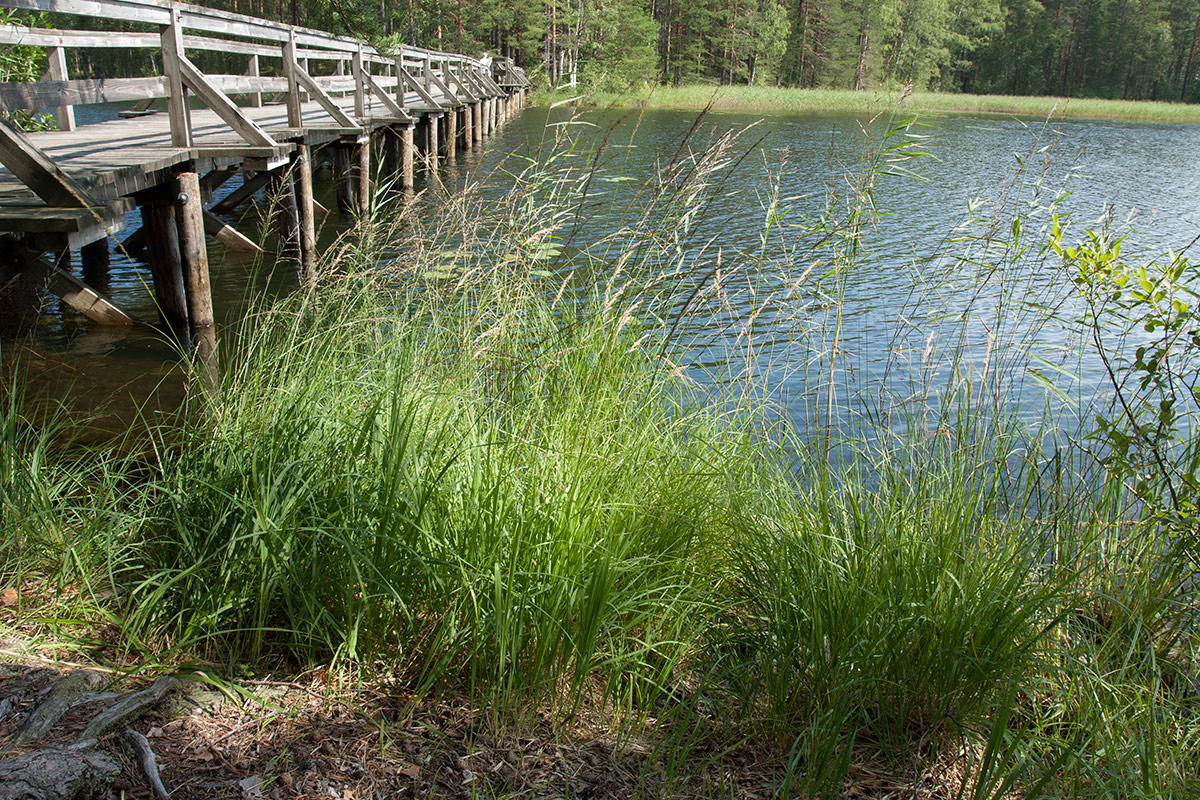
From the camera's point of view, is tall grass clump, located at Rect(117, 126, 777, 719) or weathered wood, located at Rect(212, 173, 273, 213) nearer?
tall grass clump, located at Rect(117, 126, 777, 719)

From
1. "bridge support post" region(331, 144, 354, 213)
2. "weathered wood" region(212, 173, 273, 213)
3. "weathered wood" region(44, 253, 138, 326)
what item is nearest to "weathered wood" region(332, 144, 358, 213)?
"bridge support post" region(331, 144, 354, 213)

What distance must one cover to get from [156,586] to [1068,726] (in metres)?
2.54

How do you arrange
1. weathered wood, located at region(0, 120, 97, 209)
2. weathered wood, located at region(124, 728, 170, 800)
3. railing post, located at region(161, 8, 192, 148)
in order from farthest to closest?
railing post, located at region(161, 8, 192, 148)
weathered wood, located at region(0, 120, 97, 209)
weathered wood, located at region(124, 728, 170, 800)

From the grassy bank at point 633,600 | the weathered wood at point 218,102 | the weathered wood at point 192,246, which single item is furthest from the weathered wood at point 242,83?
the grassy bank at point 633,600

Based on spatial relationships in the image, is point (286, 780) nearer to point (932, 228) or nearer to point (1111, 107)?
point (932, 228)

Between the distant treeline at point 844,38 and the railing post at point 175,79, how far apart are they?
1859 centimetres

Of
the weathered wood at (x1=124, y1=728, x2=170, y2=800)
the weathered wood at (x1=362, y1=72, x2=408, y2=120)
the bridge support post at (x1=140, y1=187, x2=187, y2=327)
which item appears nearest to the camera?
the weathered wood at (x1=124, y1=728, x2=170, y2=800)

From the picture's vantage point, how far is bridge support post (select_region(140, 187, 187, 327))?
655cm

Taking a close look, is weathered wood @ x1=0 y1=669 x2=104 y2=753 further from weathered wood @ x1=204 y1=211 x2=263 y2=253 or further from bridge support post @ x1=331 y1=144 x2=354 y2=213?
bridge support post @ x1=331 y1=144 x2=354 y2=213

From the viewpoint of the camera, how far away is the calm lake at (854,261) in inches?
132

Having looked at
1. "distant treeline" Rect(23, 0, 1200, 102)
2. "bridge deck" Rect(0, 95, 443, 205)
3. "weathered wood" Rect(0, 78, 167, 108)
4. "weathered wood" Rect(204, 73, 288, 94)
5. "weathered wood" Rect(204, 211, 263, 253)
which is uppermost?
"distant treeline" Rect(23, 0, 1200, 102)

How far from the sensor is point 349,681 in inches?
83.0

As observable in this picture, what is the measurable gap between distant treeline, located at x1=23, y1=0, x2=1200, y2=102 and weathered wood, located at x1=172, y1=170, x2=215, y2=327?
18671 millimetres

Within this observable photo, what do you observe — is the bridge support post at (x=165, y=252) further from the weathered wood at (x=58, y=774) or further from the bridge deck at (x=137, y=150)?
the weathered wood at (x=58, y=774)
